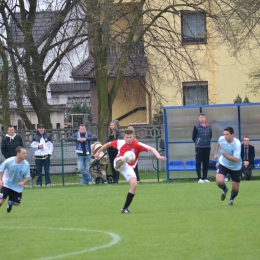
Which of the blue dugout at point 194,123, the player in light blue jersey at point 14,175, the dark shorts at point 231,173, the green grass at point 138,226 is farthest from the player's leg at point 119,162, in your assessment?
the blue dugout at point 194,123

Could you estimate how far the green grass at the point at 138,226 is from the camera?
9680mm

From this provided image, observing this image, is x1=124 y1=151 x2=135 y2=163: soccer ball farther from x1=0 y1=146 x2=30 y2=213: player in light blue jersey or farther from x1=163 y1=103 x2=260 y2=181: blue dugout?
x1=163 y1=103 x2=260 y2=181: blue dugout

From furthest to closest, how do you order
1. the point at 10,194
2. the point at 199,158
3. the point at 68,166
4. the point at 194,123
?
1. the point at 68,166
2. the point at 194,123
3. the point at 199,158
4. the point at 10,194

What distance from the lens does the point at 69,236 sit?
37.6 ft

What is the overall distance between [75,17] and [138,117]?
13124 mm

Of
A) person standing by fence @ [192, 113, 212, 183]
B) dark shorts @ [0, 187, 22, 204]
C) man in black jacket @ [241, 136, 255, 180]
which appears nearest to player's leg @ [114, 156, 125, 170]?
dark shorts @ [0, 187, 22, 204]

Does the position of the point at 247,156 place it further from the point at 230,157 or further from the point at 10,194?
the point at 10,194

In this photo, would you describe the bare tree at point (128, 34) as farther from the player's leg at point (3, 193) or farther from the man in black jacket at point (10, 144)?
the player's leg at point (3, 193)

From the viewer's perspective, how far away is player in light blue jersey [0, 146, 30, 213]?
14547 mm

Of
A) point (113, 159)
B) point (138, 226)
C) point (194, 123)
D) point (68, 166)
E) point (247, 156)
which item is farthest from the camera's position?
point (68, 166)

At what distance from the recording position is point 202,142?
2311 cm

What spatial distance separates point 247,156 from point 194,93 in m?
13.3

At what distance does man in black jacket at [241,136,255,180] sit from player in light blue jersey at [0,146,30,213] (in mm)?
10856

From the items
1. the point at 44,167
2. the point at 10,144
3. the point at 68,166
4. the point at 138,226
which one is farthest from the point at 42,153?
the point at 138,226
